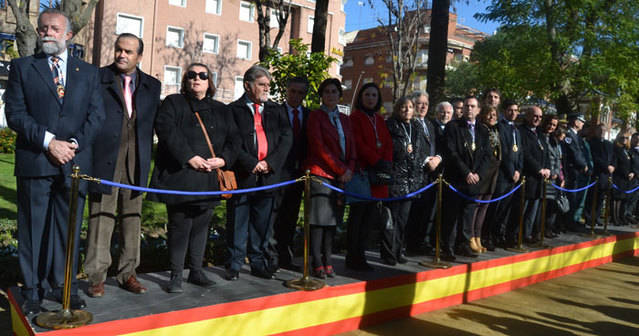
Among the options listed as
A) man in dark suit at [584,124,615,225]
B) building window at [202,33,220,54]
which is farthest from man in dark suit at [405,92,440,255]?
building window at [202,33,220,54]

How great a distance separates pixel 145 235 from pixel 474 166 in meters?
4.07

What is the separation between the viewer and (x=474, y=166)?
20.9 ft

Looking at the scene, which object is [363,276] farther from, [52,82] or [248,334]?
[52,82]

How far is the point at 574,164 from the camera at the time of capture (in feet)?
28.9

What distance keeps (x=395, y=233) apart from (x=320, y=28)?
15.3ft

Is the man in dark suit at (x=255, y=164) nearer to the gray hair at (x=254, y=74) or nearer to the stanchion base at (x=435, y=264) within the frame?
the gray hair at (x=254, y=74)

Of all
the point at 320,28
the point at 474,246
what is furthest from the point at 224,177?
the point at 320,28

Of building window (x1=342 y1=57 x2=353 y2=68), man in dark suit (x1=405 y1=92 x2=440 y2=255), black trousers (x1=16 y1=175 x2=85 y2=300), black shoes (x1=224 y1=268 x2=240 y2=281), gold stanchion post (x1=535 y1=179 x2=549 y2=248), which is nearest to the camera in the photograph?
black trousers (x1=16 y1=175 x2=85 y2=300)

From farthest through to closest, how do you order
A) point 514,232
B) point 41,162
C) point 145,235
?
point 514,232, point 145,235, point 41,162

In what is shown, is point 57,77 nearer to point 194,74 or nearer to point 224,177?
point 194,74

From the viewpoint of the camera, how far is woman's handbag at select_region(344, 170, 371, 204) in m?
5.19

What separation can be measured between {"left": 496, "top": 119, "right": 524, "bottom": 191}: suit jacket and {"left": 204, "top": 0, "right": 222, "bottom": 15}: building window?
29.1m

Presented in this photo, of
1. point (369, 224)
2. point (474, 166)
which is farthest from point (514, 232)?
point (369, 224)

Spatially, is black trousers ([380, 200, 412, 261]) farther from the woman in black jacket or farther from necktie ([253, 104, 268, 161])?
necktie ([253, 104, 268, 161])
